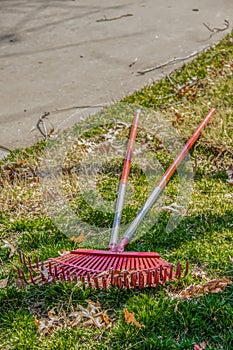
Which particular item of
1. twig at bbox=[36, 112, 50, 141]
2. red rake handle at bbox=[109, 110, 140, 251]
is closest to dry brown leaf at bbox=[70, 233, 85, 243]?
red rake handle at bbox=[109, 110, 140, 251]

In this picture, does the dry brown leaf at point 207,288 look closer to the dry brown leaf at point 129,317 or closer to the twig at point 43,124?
the dry brown leaf at point 129,317

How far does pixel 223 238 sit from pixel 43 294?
110cm

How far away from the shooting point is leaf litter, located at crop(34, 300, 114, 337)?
8.80ft

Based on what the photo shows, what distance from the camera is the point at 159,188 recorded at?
141 inches

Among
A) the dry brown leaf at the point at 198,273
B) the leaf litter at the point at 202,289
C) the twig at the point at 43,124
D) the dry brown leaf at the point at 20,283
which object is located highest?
the twig at the point at 43,124

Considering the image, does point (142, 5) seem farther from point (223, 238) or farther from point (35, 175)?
point (223, 238)

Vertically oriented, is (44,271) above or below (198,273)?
above

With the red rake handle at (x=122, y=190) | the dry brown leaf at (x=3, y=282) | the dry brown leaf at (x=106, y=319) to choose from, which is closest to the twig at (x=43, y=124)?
the red rake handle at (x=122, y=190)

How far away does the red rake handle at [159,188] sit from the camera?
316 cm

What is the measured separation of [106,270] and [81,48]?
147 inches

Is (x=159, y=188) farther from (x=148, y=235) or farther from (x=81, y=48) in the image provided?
(x=81, y=48)

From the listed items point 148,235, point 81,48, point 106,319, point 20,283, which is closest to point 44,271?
point 20,283

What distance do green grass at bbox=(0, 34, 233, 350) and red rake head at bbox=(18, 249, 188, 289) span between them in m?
0.09

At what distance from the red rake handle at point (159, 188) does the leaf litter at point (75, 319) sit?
0.38 meters
